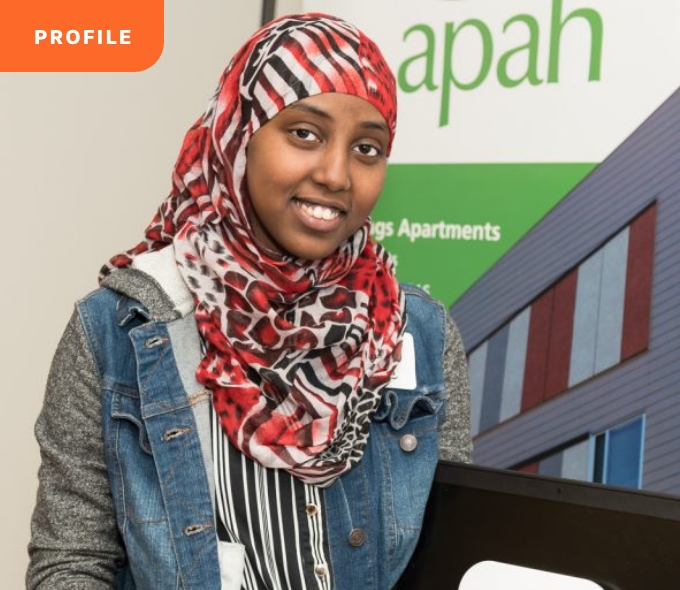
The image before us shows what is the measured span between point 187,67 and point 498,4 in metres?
0.74

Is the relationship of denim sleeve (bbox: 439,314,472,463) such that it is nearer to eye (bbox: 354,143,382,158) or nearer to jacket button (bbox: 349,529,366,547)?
jacket button (bbox: 349,529,366,547)

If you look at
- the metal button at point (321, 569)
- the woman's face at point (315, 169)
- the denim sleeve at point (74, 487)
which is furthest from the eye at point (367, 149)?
the metal button at point (321, 569)

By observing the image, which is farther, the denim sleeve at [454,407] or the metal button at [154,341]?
the denim sleeve at [454,407]

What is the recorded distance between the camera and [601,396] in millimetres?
2004

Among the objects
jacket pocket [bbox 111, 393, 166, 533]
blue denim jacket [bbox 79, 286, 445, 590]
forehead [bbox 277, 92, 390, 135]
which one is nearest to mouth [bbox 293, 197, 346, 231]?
forehead [bbox 277, 92, 390, 135]

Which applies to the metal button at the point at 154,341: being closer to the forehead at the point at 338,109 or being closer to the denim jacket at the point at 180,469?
the denim jacket at the point at 180,469

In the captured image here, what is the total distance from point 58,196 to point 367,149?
1.01 m

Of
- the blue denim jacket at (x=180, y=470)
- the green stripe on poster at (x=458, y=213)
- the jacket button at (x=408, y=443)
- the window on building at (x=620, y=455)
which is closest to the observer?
the blue denim jacket at (x=180, y=470)

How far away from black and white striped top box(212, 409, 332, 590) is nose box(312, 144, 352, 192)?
1.05 ft

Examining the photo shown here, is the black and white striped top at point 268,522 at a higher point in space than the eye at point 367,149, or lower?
lower

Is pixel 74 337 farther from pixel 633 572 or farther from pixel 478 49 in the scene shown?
pixel 478 49

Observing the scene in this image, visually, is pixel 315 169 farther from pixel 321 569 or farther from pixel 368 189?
pixel 321 569

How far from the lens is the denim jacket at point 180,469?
118 cm

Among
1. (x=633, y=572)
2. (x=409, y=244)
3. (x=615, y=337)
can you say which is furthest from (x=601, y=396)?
(x=633, y=572)
